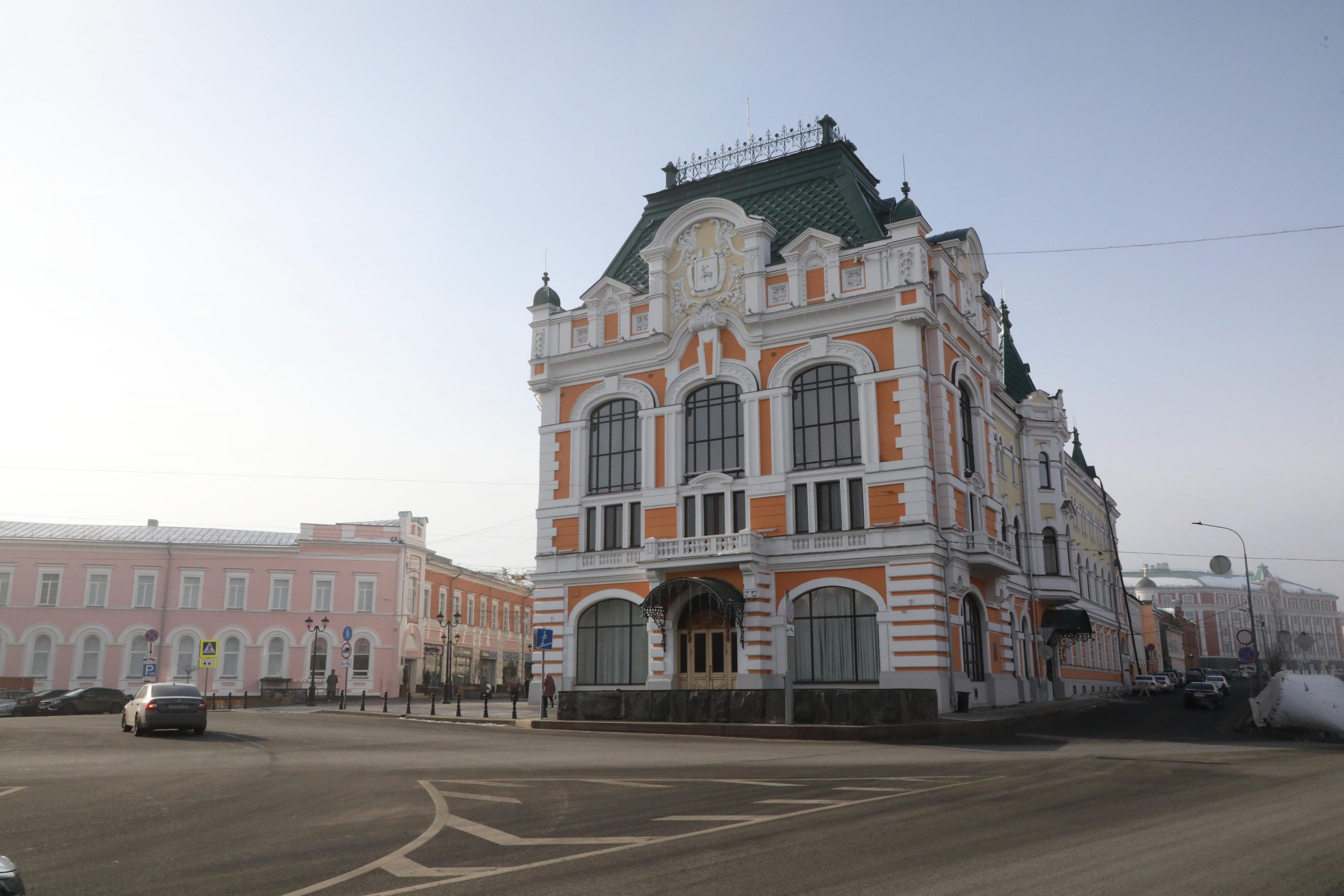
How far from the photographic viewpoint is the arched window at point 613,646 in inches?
1519

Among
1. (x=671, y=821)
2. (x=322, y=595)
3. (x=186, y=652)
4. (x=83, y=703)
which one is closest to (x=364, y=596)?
(x=322, y=595)

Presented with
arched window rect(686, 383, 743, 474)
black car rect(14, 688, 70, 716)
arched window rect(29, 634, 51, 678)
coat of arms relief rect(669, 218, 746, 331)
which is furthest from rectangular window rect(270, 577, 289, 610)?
coat of arms relief rect(669, 218, 746, 331)

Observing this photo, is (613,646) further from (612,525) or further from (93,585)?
(93,585)

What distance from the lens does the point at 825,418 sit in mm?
36812

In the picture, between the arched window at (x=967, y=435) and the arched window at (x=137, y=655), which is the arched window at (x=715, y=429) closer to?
the arched window at (x=967, y=435)

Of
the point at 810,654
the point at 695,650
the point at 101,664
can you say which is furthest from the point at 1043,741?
the point at 101,664

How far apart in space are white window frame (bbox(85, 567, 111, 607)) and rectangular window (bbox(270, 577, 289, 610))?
9075mm

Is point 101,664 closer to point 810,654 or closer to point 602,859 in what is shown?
point 810,654

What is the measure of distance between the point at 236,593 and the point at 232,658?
3727mm

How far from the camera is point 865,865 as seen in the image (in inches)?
332

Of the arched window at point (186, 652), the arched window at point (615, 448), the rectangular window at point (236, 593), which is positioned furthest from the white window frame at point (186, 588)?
the arched window at point (615, 448)

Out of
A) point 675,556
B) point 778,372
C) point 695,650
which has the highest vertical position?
point 778,372

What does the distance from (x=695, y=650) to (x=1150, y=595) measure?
480 ft

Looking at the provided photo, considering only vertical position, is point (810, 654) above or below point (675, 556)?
below
